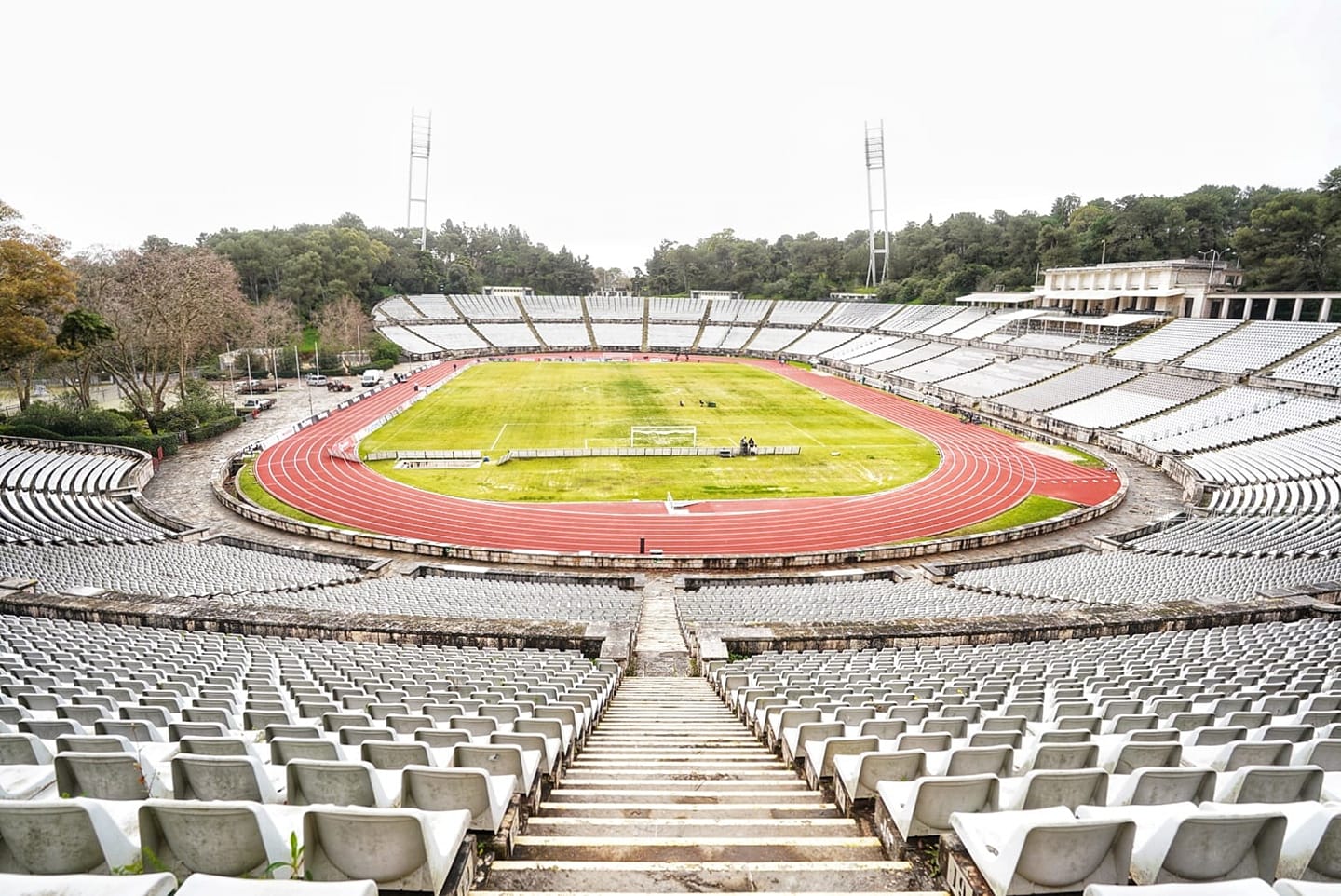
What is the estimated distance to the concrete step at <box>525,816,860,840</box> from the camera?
14.8ft

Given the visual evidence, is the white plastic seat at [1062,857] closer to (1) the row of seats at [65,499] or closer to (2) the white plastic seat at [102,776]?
(2) the white plastic seat at [102,776]

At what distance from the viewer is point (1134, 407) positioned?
148ft

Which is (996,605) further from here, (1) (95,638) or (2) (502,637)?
(1) (95,638)

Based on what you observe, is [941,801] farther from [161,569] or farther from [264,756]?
[161,569]

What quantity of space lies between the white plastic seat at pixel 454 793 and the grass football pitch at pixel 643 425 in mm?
27639

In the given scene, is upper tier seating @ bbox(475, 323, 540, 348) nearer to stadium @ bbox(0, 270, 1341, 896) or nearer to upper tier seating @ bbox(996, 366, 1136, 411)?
stadium @ bbox(0, 270, 1341, 896)

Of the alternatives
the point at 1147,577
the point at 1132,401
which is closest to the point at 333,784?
the point at 1147,577

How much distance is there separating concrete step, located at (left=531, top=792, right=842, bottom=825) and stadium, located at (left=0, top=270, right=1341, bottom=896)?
1.9 inches

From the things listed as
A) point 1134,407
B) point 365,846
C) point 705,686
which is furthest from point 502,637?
point 1134,407

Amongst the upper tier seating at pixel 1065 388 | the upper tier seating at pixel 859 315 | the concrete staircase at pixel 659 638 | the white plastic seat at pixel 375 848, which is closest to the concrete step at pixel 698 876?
the white plastic seat at pixel 375 848

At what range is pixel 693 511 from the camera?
30.0 meters

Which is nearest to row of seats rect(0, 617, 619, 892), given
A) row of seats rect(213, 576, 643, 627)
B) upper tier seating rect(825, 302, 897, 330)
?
row of seats rect(213, 576, 643, 627)

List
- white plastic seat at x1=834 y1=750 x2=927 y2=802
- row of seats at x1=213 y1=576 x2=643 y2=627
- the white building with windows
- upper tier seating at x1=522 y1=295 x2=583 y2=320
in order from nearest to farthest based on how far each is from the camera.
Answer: white plastic seat at x1=834 y1=750 x2=927 y2=802
row of seats at x1=213 y1=576 x2=643 y2=627
the white building with windows
upper tier seating at x1=522 y1=295 x2=583 y2=320

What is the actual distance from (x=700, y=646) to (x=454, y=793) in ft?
35.0
